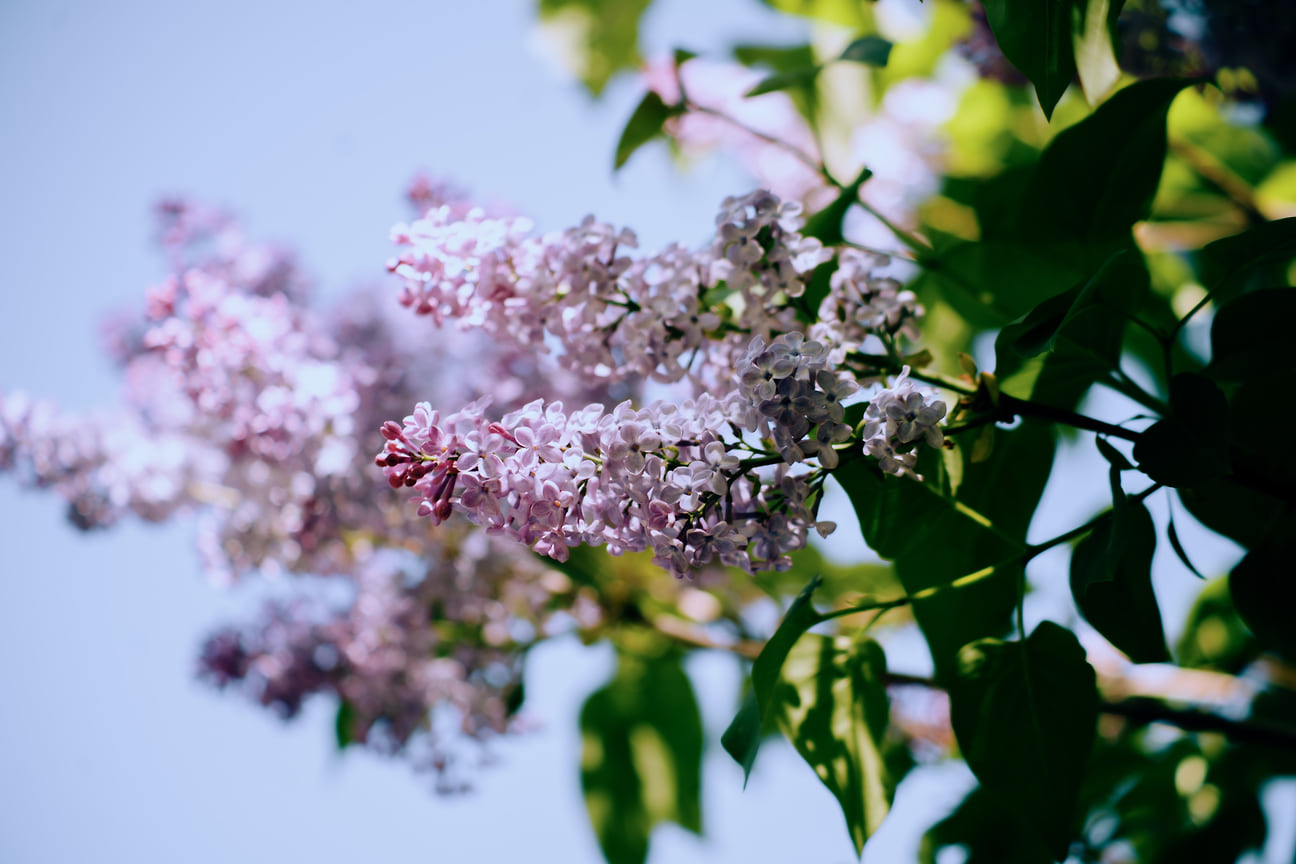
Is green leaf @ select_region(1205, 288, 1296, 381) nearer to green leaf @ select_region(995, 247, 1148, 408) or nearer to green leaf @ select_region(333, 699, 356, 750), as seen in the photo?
green leaf @ select_region(995, 247, 1148, 408)

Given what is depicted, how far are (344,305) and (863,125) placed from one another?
37.3 inches

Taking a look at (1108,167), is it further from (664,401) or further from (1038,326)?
(664,401)

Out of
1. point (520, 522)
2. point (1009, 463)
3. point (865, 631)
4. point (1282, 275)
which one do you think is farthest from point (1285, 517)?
point (1282, 275)

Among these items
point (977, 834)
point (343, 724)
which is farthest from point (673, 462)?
point (343, 724)

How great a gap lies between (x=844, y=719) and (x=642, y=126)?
0.54m

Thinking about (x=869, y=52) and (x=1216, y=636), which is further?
(x=1216, y=636)

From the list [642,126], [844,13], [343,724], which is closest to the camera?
[642,126]

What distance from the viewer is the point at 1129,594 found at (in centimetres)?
53

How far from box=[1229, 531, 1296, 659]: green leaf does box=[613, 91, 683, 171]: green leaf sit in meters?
0.58

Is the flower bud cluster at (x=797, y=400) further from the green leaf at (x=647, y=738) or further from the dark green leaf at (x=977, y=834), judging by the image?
the green leaf at (x=647, y=738)

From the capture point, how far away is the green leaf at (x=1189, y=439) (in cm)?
46

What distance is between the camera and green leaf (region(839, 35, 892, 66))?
0.70 meters

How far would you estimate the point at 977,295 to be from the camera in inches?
28.1

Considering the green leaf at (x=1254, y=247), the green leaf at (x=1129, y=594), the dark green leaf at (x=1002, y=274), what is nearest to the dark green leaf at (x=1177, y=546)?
the green leaf at (x=1129, y=594)
